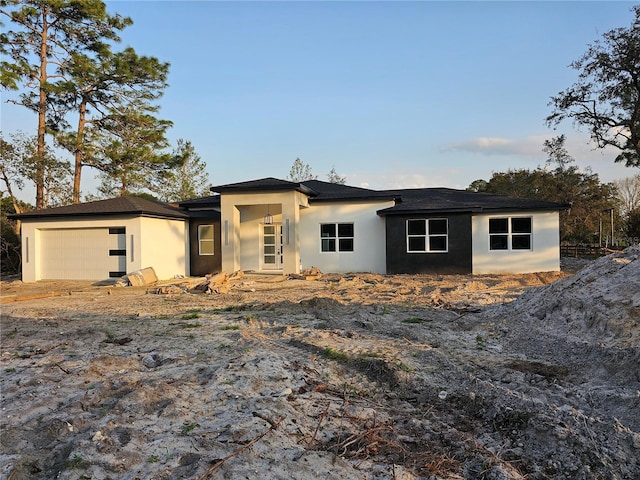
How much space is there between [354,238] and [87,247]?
11348mm

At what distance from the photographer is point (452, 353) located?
598 centimetres

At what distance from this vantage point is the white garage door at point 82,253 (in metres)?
16.9

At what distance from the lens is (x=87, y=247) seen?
17.2 m

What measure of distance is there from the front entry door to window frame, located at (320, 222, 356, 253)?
214 cm

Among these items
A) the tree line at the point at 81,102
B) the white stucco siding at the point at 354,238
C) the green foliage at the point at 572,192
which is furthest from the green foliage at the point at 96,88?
the green foliage at the point at 572,192

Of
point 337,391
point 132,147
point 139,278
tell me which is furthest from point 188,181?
point 337,391

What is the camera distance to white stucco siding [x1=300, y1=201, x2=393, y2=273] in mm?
18422

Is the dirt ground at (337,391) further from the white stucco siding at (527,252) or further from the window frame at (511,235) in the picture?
the window frame at (511,235)

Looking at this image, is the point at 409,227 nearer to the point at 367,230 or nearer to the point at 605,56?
the point at 367,230

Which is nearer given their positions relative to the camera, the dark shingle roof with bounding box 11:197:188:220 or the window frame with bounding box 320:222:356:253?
the dark shingle roof with bounding box 11:197:188:220

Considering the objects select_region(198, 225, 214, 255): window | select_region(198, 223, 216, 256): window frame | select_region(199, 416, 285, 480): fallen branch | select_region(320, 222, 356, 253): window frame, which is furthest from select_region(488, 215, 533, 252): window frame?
select_region(199, 416, 285, 480): fallen branch

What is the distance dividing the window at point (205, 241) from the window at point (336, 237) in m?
5.12

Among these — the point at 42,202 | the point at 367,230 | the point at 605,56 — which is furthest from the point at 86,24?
the point at 605,56

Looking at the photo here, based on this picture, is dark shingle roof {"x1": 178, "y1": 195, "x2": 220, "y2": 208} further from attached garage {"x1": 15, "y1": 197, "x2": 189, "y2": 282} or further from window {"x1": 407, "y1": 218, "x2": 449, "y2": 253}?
window {"x1": 407, "y1": 218, "x2": 449, "y2": 253}
